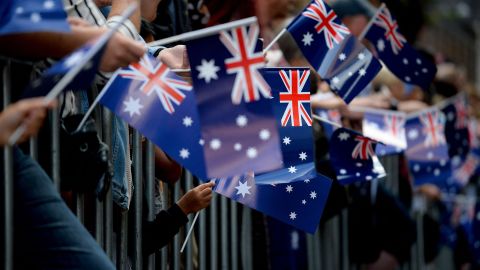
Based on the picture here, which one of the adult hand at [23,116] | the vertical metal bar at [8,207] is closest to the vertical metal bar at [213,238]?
the vertical metal bar at [8,207]

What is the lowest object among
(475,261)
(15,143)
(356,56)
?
(475,261)

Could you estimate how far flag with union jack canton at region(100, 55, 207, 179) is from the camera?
4086 mm

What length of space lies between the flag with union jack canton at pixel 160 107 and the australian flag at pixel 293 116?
131cm

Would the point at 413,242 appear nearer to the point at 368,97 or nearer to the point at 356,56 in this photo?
the point at 368,97

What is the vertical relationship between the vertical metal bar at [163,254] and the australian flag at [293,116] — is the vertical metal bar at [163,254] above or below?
below

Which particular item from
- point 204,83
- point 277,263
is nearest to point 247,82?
point 204,83

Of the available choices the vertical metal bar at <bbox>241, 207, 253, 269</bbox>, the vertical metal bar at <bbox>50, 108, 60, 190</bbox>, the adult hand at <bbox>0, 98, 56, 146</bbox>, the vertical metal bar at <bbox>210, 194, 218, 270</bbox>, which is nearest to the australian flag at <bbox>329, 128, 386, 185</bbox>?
the vertical metal bar at <bbox>241, 207, 253, 269</bbox>

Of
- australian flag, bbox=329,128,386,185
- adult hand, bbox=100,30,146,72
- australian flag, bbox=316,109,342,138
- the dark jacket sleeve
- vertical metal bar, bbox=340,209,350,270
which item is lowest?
vertical metal bar, bbox=340,209,350,270

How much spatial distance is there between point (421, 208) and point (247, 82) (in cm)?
622

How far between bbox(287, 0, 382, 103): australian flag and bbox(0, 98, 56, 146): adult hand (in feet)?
8.43

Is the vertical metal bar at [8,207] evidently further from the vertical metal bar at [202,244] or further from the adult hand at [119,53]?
the vertical metal bar at [202,244]

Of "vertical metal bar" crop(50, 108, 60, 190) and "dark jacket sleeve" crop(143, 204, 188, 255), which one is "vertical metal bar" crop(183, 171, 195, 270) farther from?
"vertical metal bar" crop(50, 108, 60, 190)

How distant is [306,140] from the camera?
5.53m

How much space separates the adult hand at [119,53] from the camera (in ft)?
12.7
